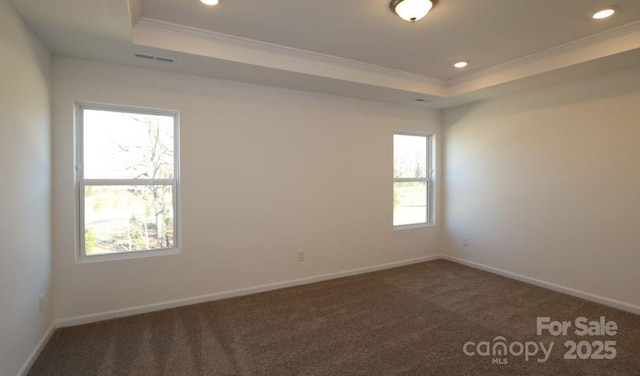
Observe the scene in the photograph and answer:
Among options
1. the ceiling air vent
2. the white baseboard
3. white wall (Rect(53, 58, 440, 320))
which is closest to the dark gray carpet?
the white baseboard

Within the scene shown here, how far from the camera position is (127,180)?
3.13m

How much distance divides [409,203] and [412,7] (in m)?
3.25

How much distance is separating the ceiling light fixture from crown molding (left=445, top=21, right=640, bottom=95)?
170 centimetres

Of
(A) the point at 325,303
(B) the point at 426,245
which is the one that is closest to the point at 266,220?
(A) the point at 325,303

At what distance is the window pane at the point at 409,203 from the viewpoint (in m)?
4.86

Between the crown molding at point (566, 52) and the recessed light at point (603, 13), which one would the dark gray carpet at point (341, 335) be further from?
the recessed light at point (603, 13)

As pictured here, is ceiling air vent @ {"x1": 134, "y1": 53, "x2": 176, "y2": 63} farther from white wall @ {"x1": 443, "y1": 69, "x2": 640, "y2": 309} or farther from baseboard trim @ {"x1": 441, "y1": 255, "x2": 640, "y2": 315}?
baseboard trim @ {"x1": 441, "y1": 255, "x2": 640, "y2": 315}

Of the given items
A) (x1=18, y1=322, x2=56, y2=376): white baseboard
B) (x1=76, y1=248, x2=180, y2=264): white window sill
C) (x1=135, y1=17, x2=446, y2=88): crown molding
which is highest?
(x1=135, y1=17, x2=446, y2=88): crown molding

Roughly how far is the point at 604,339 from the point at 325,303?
2.46 m

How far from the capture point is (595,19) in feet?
8.48

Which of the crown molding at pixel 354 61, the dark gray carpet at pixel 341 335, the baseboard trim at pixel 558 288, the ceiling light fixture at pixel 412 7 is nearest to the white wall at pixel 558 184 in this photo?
the baseboard trim at pixel 558 288

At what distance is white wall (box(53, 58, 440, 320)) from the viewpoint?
288 centimetres

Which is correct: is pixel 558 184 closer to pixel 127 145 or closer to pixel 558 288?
pixel 558 288

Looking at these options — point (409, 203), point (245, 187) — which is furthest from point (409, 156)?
point (245, 187)
